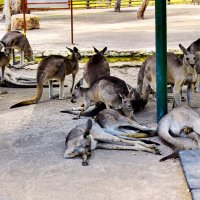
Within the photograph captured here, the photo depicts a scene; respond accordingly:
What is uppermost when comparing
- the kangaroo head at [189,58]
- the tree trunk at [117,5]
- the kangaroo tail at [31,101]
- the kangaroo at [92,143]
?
the tree trunk at [117,5]

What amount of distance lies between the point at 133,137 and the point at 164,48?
4.25 feet

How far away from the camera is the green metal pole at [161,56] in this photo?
6988 millimetres

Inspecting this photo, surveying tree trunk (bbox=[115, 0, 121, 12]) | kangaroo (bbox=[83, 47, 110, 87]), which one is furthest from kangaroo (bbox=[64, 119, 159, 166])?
tree trunk (bbox=[115, 0, 121, 12])

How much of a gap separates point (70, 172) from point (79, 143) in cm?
44

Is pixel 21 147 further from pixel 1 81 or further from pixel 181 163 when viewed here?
pixel 1 81

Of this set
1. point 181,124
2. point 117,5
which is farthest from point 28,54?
point 117,5

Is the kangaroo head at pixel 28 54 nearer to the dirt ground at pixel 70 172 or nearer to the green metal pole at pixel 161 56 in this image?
the dirt ground at pixel 70 172

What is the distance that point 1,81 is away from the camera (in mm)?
10227

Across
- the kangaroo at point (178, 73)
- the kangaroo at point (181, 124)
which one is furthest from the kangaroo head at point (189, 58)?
the kangaroo at point (181, 124)

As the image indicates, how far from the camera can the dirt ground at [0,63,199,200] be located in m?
4.91

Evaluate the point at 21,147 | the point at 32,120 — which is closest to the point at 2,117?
the point at 32,120

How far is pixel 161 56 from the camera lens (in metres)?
7.05

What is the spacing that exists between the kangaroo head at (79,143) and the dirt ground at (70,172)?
0.31ft

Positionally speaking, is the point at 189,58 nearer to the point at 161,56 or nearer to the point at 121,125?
the point at 161,56
